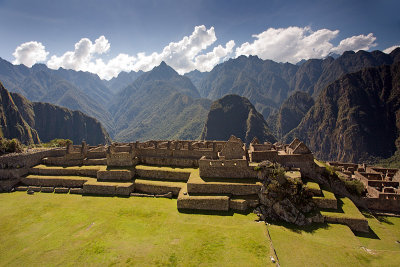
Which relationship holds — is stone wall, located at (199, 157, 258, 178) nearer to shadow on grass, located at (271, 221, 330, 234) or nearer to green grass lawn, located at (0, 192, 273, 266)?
green grass lawn, located at (0, 192, 273, 266)

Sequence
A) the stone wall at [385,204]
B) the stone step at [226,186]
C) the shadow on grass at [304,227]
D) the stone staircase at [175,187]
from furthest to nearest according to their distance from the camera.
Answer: the stone wall at [385,204] → the stone step at [226,186] → the stone staircase at [175,187] → the shadow on grass at [304,227]

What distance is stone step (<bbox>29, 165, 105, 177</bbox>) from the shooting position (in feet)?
117

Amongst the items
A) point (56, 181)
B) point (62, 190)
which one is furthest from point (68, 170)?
point (62, 190)

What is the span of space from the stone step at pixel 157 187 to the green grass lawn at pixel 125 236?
1768 millimetres

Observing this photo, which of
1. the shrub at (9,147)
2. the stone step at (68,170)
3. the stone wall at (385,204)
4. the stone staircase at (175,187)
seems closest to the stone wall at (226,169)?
the stone staircase at (175,187)

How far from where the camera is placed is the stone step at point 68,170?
3569 centimetres

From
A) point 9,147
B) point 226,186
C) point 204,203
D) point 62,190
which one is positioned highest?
point 9,147

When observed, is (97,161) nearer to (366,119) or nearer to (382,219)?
(382,219)

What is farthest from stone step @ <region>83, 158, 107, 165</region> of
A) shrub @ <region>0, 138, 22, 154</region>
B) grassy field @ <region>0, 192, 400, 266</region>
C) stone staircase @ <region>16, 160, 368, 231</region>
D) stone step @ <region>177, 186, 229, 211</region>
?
stone step @ <region>177, 186, 229, 211</region>

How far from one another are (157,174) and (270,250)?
19379 millimetres

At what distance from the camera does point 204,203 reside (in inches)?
1003

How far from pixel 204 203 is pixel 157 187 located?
25.5 feet

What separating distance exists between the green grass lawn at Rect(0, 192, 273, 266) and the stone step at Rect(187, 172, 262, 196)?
10.1ft

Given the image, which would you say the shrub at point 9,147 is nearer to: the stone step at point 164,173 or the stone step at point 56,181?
the stone step at point 56,181
